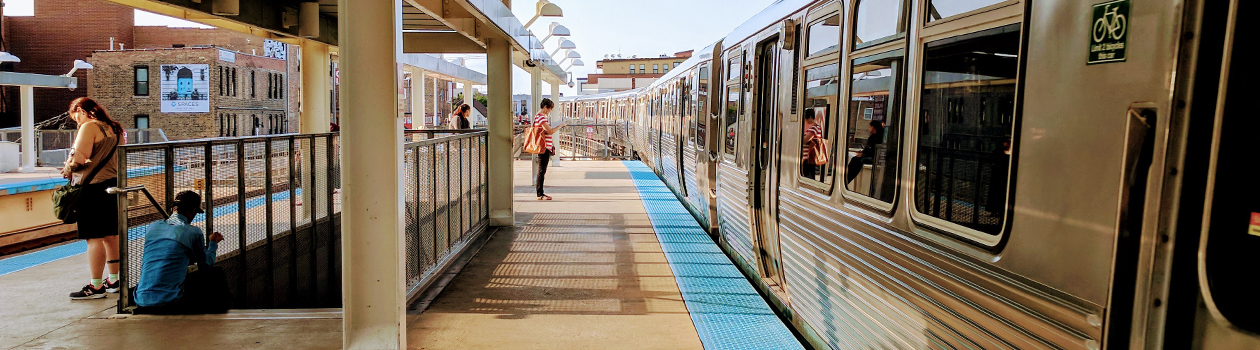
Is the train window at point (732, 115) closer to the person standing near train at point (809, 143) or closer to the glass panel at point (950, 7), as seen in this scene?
the person standing near train at point (809, 143)

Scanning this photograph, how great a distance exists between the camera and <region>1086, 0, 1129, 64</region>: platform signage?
2.29 meters

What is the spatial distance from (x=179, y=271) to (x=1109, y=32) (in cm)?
543

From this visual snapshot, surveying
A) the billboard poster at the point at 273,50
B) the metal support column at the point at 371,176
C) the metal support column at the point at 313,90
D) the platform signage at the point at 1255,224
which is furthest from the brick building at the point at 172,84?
the platform signage at the point at 1255,224

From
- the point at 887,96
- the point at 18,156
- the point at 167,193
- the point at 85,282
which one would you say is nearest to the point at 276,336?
the point at 167,193

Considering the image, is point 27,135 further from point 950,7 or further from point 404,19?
point 950,7

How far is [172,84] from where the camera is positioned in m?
44.2

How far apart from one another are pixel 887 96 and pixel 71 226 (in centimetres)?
1378

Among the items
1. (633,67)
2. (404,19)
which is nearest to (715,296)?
(404,19)

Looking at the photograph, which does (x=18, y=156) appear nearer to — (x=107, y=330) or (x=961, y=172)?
(x=107, y=330)

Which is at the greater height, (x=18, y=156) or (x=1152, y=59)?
(x=1152, y=59)

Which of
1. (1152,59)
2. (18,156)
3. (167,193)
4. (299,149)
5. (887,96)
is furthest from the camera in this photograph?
(18,156)

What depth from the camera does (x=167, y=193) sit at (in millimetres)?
5918

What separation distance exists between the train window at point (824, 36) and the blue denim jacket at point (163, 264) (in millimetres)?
4161

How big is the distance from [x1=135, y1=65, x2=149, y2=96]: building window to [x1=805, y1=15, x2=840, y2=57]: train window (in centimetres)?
4777
